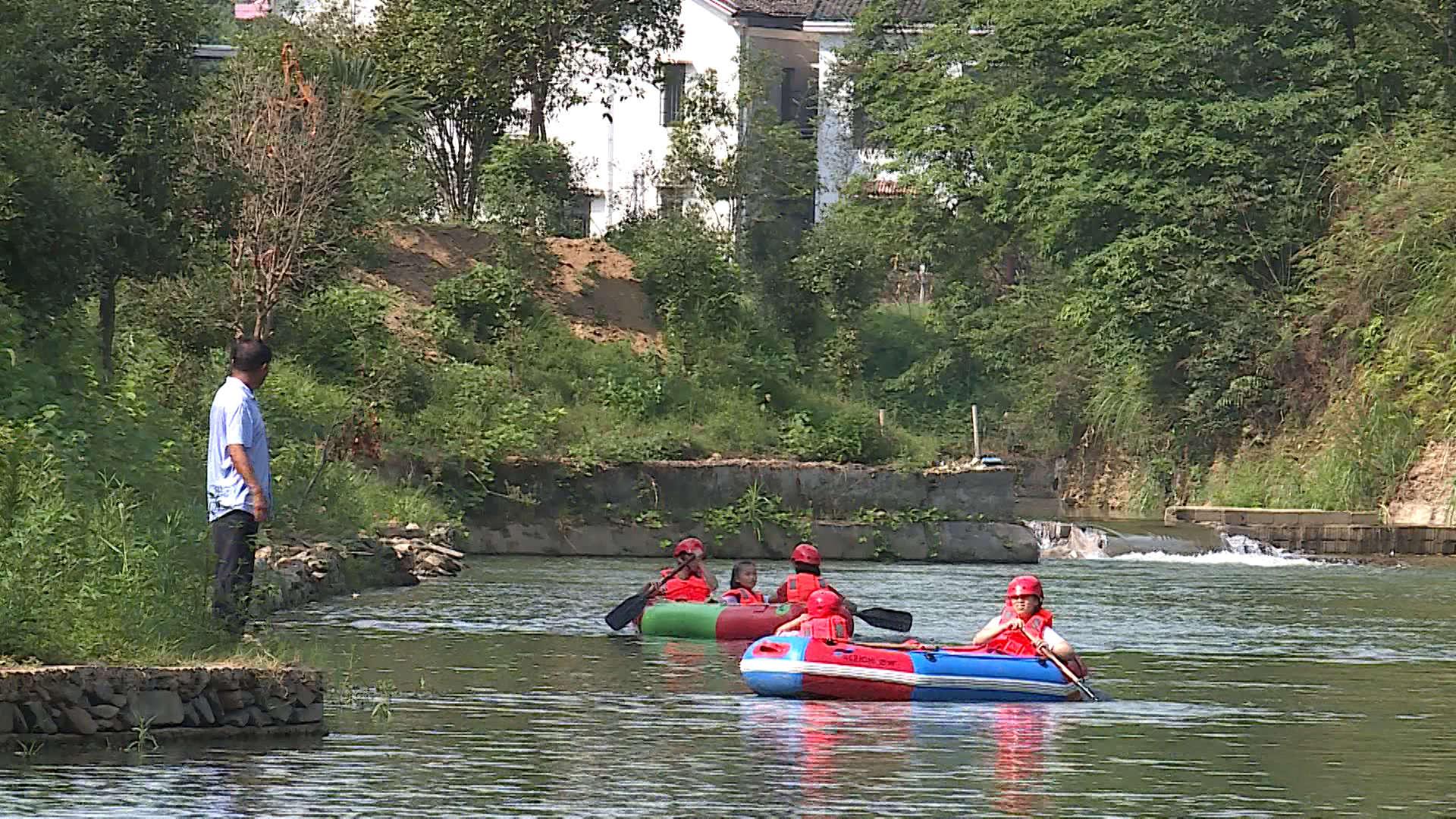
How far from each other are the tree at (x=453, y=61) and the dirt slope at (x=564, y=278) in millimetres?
1838

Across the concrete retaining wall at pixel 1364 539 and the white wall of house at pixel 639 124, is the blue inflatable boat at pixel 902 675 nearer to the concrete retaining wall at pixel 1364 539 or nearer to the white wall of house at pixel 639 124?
the concrete retaining wall at pixel 1364 539

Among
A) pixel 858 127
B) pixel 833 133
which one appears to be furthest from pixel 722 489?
pixel 833 133

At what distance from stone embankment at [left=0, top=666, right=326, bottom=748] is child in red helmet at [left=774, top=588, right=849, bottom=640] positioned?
5.36 m

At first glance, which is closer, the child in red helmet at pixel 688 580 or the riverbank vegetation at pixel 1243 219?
the child in red helmet at pixel 688 580

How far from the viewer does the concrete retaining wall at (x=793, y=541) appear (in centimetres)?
3800

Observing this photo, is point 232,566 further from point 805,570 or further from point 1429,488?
point 1429,488

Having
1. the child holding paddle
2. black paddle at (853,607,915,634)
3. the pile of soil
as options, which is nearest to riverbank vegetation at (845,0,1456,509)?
the pile of soil

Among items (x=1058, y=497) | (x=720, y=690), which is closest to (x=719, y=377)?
(x=1058, y=497)

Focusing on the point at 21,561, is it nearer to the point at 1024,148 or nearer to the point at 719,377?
the point at 719,377

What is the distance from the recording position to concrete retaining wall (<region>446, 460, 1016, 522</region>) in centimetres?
3803

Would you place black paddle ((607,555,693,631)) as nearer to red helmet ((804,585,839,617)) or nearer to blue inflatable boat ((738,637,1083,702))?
red helmet ((804,585,839,617))

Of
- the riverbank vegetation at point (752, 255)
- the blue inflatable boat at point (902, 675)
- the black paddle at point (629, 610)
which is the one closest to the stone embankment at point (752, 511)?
the riverbank vegetation at point (752, 255)

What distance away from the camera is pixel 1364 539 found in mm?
41781

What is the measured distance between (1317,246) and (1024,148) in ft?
24.0
